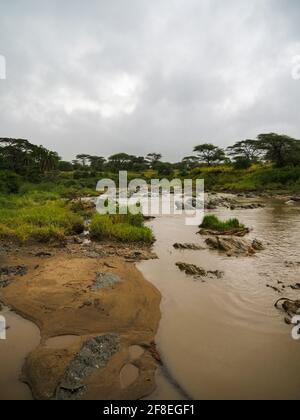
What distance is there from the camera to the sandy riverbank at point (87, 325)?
11.2 ft

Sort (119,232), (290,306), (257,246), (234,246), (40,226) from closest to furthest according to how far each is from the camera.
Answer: (290,306) < (234,246) < (257,246) < (119,232) < (40,226)

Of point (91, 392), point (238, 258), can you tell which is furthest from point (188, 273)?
point (91, 392)

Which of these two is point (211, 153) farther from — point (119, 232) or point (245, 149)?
point (119, 232)

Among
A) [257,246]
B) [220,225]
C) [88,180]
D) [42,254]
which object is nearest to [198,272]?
[257,246]

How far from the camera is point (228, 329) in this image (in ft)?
15.4

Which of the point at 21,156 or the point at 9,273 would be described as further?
the point at 21,156

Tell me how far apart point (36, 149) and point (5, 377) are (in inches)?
1701

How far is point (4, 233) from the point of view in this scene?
32.5 feet

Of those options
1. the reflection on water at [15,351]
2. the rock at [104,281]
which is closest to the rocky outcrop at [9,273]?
the reflection on water at [15,351]

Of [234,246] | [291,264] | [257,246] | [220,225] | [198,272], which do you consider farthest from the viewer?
[220,225]

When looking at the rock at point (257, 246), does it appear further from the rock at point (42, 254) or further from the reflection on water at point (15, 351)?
the reflection on water at point (15, 351)

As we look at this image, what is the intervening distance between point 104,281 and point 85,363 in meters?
2.65

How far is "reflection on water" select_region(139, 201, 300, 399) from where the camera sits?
3518mm

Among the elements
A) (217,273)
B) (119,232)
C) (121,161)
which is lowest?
(217,273)
